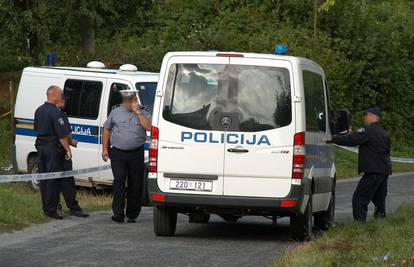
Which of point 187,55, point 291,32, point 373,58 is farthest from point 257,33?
point 187,55

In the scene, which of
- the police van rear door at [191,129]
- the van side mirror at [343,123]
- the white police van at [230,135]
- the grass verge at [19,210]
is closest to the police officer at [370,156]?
the van side mirror at [343,123]

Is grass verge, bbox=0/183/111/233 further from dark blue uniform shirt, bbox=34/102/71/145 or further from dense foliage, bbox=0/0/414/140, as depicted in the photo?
dense foliage, bbox=0/0/414/140

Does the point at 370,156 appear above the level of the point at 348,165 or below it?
above

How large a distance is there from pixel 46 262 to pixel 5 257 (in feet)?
1.69

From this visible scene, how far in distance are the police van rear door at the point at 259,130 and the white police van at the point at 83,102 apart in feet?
17.8

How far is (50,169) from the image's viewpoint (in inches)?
573

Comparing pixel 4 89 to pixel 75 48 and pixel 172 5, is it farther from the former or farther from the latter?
pixel 172 5

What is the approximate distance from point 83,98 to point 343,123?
5538 millimetres

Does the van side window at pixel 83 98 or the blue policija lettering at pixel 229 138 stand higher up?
the blue policija lettering at pixel 229 138

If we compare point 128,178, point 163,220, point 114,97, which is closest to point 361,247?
point 163,220

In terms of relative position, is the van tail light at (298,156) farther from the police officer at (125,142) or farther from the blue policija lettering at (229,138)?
the police officer at (125,142)

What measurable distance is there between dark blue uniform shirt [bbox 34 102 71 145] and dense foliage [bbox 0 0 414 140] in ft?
38.9

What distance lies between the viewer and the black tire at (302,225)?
42.2ft

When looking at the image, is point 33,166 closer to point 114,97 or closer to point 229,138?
point 114,97
